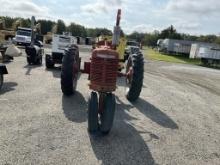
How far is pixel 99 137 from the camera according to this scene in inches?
286

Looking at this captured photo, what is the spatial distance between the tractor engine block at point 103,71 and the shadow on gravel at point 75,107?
4.62 ft

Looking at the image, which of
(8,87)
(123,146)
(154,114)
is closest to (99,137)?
(123,146)

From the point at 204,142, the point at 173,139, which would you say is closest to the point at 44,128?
the point at 173,139

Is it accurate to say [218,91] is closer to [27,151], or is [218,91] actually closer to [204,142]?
[204,142]

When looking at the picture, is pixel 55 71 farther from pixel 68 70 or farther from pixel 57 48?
pixel 68 70

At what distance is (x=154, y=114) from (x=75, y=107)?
207 centimetres

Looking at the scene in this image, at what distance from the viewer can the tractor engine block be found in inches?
285

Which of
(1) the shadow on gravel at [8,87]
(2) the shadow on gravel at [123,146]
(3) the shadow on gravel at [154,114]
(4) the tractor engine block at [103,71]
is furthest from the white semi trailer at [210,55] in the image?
(4) the tractor engine block at [103,71]

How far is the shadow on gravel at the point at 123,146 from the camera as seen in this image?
6.25m

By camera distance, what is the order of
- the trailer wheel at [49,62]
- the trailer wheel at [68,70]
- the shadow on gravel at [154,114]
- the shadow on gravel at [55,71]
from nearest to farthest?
the shadow on gravel at [154,114] → the trailer wheel at [68,70] → the shadow on gravel at [55,71] → the trailer wheel at [49,62]

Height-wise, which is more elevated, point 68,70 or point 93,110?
point 68,70

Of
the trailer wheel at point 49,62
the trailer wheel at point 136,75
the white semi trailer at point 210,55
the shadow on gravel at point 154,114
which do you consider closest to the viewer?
the shadow on gravel at point 154,114

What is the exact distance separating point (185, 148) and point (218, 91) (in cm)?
1040

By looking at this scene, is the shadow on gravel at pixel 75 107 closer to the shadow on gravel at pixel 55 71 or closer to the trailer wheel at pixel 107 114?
the trailer wheel at pixel 107 114
